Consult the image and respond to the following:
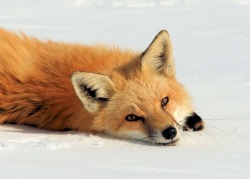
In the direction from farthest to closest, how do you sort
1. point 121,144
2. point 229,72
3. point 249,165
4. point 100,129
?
point 229,72
point 100,129
point 121,144
point 249,165

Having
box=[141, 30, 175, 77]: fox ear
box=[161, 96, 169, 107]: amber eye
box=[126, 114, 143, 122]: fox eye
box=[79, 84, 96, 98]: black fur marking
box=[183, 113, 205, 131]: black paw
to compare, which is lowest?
box=[183, 113, 205, 131]: black paw

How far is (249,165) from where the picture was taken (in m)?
3.53

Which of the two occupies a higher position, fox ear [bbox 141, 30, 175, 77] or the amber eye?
fox ear [bbox 141, 30, 175, 77]

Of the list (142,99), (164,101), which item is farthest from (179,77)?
(142,99)

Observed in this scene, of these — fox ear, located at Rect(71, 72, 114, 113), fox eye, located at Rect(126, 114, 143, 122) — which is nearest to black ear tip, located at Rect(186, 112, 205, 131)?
fox eye, located at Rect(126, 114, 143, 122)

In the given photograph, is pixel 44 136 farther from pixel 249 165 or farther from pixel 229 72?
pixel 229 72

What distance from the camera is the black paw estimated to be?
5.04 metres

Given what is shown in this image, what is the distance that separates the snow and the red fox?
0.15 m

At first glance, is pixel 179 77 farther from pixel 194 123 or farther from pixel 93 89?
pixel 93 89

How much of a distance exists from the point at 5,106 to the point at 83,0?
34.4 feet

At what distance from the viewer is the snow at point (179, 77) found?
11.4ft

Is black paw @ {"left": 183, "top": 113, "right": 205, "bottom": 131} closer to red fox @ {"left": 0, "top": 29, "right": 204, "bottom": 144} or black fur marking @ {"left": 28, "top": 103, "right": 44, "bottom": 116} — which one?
red fox @ {"left": 0, "top": 29, "right": 204, "bottom": 144}

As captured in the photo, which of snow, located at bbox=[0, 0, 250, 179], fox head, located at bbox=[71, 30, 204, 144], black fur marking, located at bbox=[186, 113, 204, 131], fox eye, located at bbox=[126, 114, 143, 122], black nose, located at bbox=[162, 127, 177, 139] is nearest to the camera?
snow, located at bbox=[0, 0, 250, 179]

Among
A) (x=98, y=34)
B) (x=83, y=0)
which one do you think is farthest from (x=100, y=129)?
(x=83, y=0)
